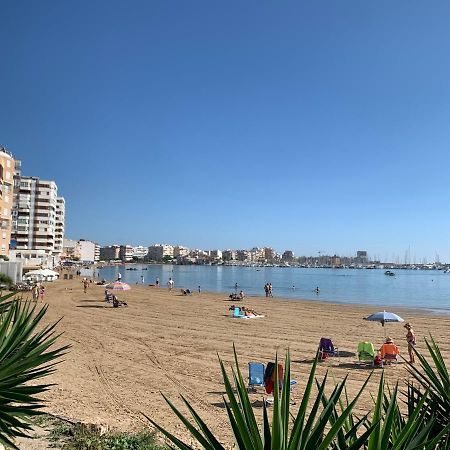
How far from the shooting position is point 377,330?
22984 millimetres

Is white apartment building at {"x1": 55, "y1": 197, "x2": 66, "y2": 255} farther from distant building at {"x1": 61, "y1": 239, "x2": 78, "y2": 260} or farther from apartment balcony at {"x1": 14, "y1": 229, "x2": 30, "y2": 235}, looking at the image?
distant building at {"x1": 61, "y1": 239, "x2": 78, "y2": 260}

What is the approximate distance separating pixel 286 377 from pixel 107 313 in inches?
1017

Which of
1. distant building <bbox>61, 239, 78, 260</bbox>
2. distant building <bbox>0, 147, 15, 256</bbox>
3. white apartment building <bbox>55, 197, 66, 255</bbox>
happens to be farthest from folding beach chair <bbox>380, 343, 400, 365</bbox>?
distant building <bbox>61, 239, 78, 260</bbox>

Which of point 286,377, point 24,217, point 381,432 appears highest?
point 24,217

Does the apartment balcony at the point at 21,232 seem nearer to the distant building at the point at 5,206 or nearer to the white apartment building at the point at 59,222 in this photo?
the white apartment building at the point at 59,222

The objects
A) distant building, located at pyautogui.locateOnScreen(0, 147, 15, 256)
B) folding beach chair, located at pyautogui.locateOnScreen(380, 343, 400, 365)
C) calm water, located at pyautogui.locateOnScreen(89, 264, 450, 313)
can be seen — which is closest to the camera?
folding beach chair, located at pyautogui.locateOnScreen(380, 343, 400, 365)

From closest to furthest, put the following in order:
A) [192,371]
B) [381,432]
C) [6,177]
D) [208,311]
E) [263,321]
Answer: [381,432] → [192,371] → [263,321] → [208,311] → [6,177]

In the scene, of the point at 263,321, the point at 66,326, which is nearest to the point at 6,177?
the point at 66,326

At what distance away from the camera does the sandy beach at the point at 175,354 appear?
9414 mm

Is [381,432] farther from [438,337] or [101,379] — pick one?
[438,337]

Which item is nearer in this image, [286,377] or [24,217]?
[286,377]

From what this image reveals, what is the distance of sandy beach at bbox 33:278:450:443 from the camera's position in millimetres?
9414

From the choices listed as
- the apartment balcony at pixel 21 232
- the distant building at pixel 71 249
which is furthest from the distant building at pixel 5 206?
the distant building at pixel 71 249

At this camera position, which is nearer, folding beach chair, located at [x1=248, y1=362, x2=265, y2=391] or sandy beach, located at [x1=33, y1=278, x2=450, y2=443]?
sandy beach, located at [x1=33, y1=278, x2=450, y2=443]
